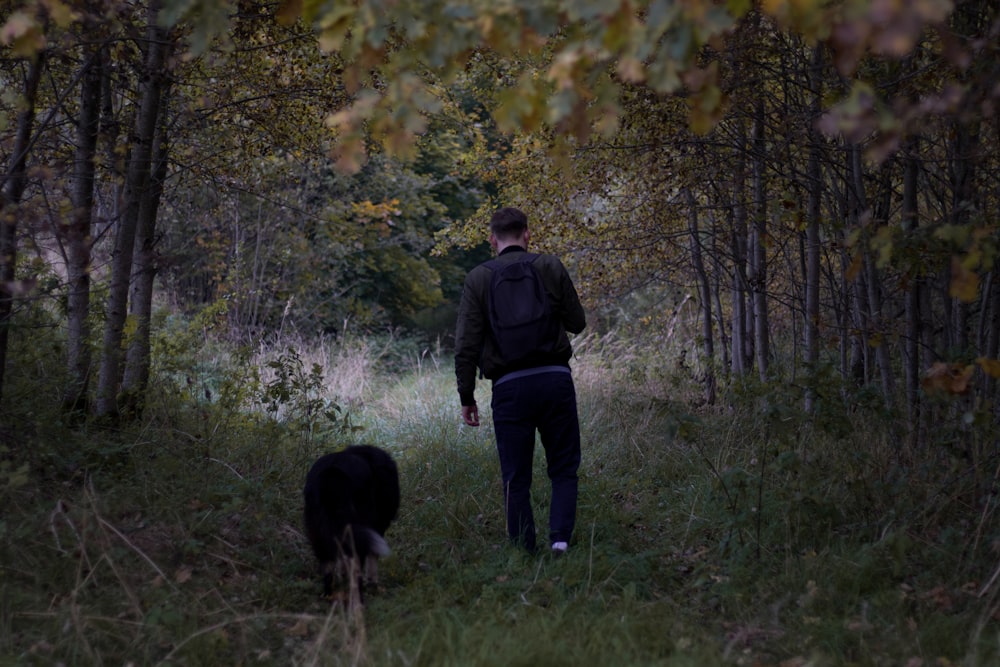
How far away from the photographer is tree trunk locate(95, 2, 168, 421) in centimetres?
673

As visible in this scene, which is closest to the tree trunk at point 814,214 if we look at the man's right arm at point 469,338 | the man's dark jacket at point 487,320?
the man's dark jacket at point 487,320

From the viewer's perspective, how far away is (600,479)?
7637 mm

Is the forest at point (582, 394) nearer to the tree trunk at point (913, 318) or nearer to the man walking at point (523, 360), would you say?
the tree trunk at point (913, 318)

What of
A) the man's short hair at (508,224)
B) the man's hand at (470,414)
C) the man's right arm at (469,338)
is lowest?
the man's hand at (470,414)

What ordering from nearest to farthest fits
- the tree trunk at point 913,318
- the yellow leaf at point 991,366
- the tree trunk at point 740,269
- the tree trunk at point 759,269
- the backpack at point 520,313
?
the yellow leaf at point 991,366
the backpack at point 520,313
the tree trunk at point 913,318
the tree trunk at point 740,269
the tree trunk at point 759,269

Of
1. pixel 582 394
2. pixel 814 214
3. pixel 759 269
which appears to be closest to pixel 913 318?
pixel 814 214

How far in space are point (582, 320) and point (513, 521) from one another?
1301 mm

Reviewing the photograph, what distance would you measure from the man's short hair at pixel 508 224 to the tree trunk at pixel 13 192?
263 cm

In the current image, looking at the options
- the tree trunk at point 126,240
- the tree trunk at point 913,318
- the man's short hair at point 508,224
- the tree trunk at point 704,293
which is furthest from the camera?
the tree trunk at point 704,293

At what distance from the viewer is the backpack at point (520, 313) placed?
523cm

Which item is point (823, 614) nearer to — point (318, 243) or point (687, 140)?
point (687, 140)

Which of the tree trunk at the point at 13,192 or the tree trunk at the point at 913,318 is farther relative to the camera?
the tree trunk at the point at 913,318

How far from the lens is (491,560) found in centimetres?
549

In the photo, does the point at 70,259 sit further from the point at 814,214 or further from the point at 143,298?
the point at 814,214
